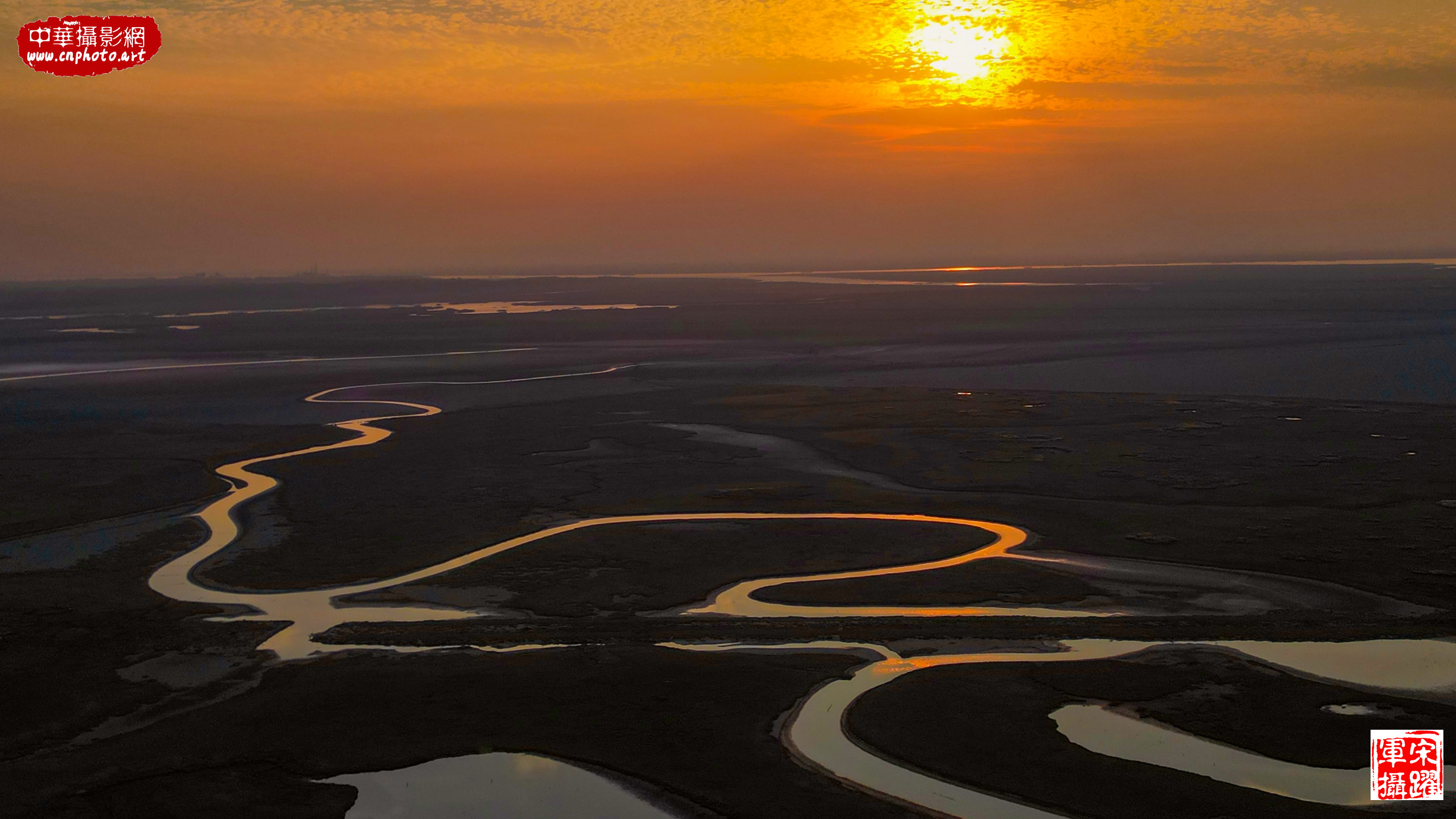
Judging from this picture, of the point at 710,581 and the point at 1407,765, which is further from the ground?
the point at 710,581

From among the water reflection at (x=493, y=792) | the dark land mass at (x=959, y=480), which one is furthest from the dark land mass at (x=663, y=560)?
the water reflection at (x=493, y=792)

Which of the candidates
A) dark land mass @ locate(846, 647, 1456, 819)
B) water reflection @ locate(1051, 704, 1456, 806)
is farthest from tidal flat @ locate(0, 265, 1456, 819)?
water reflection @ locate(1051, 704, 1456, 806)

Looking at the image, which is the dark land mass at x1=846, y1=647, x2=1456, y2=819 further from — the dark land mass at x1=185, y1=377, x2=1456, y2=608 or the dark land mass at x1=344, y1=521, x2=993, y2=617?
the dark land mass at x1=344, y1=521, x2=993, y2=617

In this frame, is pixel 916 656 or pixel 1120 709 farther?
pixel 916 656

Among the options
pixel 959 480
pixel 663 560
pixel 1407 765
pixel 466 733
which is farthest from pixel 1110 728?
pixel 959 480

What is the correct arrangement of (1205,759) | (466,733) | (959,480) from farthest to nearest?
(959,480) < (466,733) < (1205,759)

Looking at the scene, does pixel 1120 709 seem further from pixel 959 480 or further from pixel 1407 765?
pixel 959 480

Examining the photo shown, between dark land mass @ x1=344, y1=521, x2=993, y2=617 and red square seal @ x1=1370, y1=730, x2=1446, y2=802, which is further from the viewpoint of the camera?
dark land mass @ x1=344, y1=521, x2=993, y2=617
